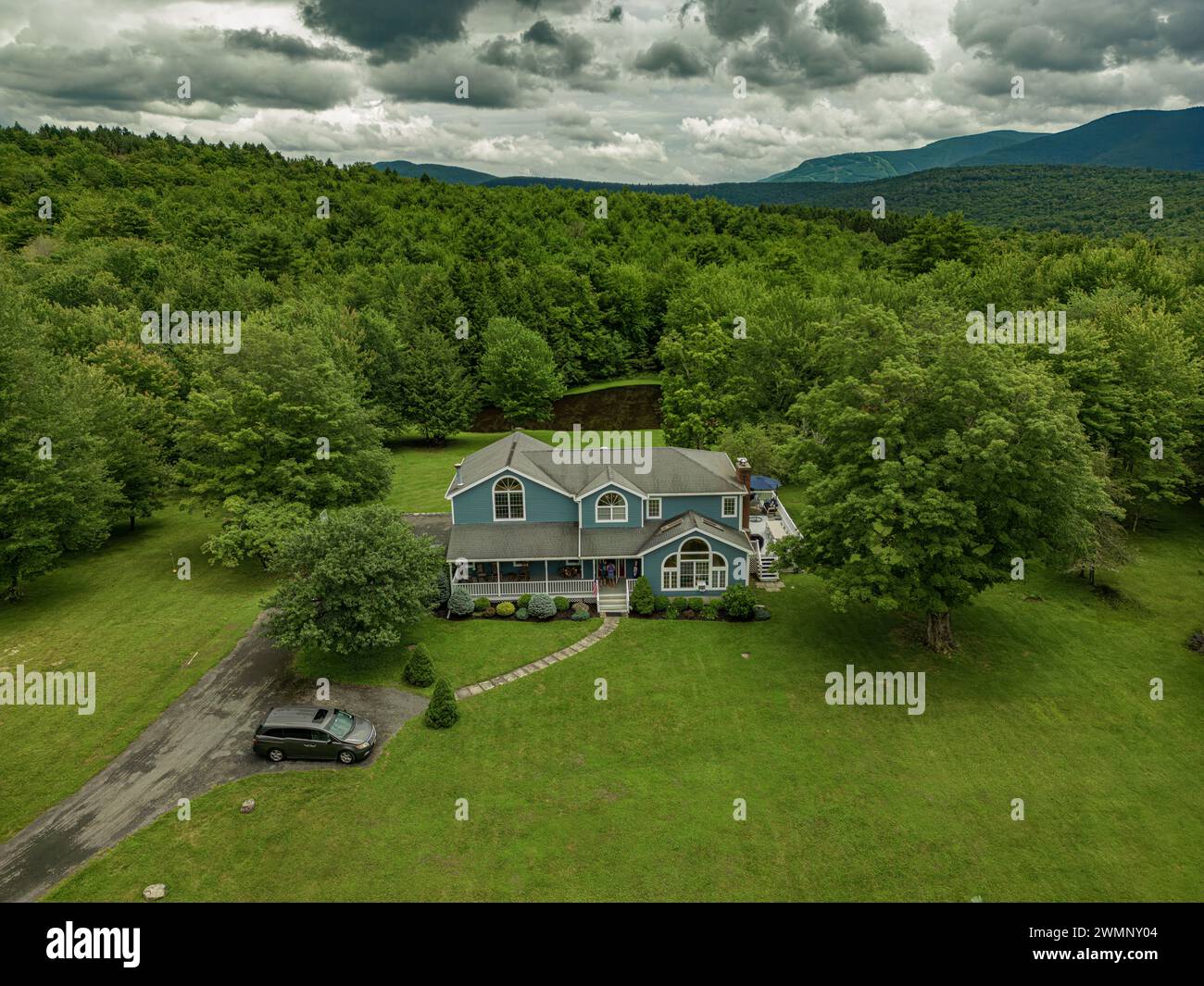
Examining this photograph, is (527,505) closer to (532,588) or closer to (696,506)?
(532,588)

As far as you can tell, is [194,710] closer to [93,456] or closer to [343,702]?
[343,702]

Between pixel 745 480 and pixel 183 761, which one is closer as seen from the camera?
pixel 183 761

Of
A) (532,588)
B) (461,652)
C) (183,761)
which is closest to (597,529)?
(532,588)

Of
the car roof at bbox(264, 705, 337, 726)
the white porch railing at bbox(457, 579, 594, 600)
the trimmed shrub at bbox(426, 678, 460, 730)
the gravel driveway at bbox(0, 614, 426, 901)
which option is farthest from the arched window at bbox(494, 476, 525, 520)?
the car roof at bbox(264, 705, 337, 726)

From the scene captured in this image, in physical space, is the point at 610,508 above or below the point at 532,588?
above

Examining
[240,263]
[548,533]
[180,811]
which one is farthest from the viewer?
[240,263]

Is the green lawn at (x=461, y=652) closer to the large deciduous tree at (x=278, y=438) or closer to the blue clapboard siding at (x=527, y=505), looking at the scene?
the blue clapboard siding at (x=527, y=505)

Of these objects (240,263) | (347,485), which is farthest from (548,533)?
(240,263)
